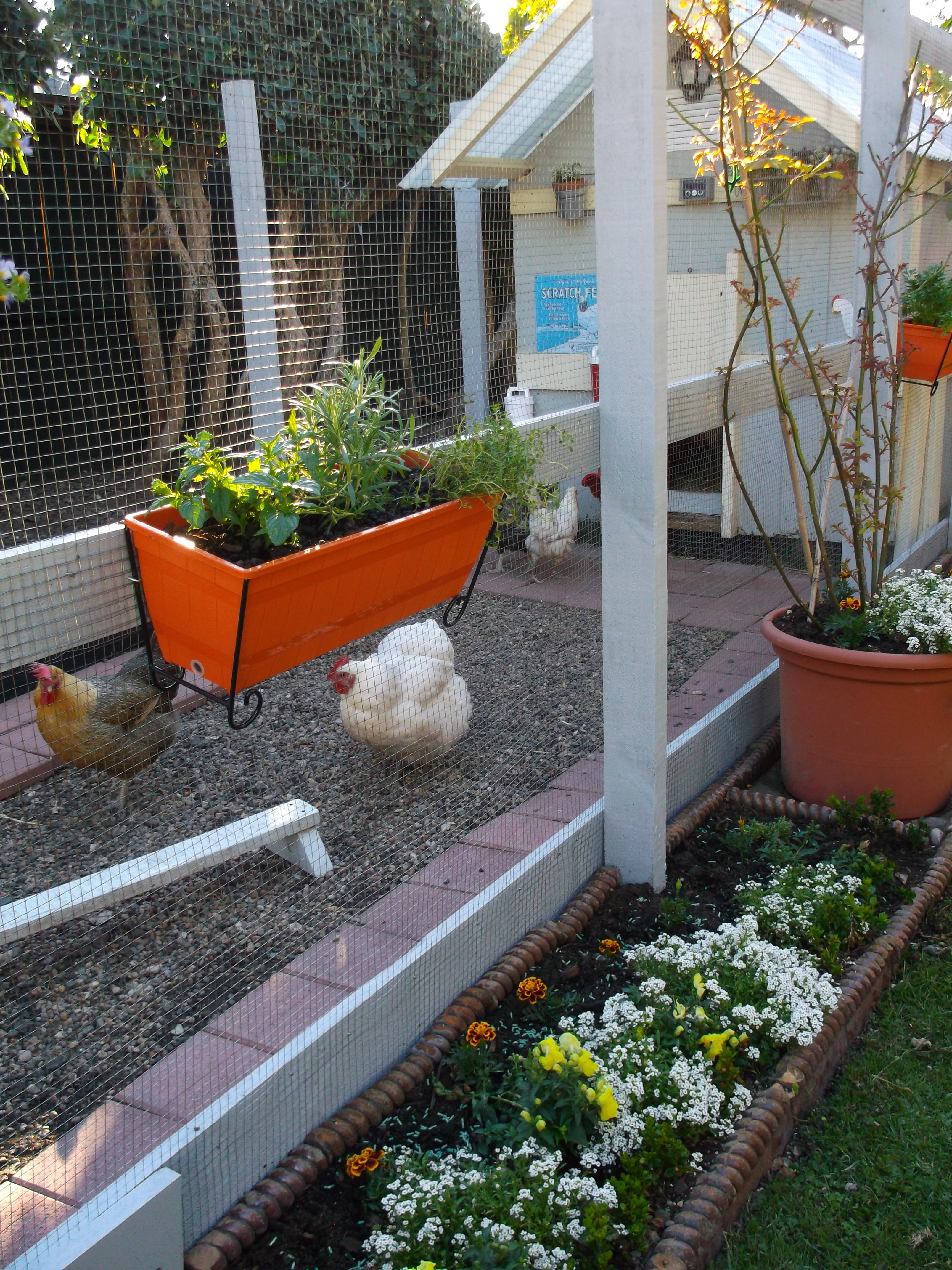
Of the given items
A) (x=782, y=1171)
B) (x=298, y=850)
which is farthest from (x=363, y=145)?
(x=782, y=1171)

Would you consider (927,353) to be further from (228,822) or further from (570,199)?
(228,822)

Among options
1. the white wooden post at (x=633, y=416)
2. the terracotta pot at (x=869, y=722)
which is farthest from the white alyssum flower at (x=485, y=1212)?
the terracotta pot at (x=869, y=722)

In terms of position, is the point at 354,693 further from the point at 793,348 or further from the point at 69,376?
the point at 793,348

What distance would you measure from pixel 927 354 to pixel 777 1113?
2866 mm

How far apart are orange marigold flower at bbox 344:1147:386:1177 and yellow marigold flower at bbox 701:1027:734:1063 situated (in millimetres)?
584

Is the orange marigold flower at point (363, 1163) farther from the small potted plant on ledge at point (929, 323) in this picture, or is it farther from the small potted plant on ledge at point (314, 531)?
the small potted plant on ledge at point (929, 323)

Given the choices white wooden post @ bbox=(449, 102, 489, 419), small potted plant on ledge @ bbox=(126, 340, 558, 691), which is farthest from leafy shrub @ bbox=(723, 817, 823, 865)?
white wooden post @ bbox=(449, 102, 489, 419)

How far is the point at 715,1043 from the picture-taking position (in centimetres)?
180

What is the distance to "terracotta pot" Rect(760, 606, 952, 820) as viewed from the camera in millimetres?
2744

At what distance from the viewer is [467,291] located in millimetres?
2258

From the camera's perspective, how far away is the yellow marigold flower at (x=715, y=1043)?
1802 mm

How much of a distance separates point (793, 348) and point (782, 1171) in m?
2.07

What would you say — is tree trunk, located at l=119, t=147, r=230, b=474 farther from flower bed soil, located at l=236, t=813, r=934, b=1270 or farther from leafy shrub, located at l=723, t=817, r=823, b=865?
leafy shrub, located at l=723, t=817, r=823, b=865

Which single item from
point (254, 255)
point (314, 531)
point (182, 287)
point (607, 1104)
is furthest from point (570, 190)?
point (607, 1104)
